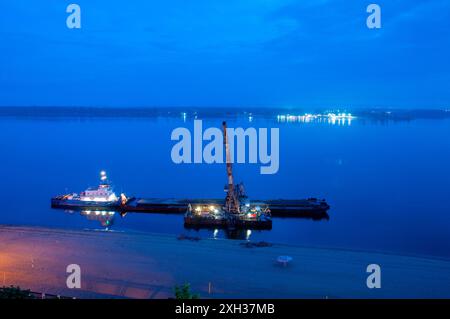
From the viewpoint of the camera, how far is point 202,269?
2117 centimetres

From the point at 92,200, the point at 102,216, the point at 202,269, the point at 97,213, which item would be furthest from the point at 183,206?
the point at 202,269

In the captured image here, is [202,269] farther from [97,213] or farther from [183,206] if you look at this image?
[97,213]

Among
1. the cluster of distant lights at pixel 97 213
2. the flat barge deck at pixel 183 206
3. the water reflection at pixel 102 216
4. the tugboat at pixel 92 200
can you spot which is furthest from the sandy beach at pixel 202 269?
the tugboat at pixel 92 200

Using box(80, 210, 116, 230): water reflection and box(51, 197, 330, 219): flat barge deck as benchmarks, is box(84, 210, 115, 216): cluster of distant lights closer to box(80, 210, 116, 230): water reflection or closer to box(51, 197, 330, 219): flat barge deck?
box(80, 210, 116, 230): water reflection

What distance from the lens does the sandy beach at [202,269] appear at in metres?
18.6

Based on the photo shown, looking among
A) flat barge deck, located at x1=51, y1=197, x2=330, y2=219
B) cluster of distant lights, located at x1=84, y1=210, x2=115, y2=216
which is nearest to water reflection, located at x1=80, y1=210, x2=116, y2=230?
cluster of distant lights, located at x1=84, y1=210, x2=115, y2=216

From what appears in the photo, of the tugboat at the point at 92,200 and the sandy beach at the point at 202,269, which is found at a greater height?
the tugboat at the point at 92,200

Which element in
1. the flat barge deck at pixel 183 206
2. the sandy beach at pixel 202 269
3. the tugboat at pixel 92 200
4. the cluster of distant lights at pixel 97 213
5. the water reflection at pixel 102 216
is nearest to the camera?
the sandy beach at pixel 202 269

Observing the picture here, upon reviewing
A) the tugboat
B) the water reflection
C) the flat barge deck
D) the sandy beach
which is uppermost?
the tugboat

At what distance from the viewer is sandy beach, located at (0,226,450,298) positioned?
18.6 meters

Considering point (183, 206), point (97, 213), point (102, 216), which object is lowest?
point (102, 216)

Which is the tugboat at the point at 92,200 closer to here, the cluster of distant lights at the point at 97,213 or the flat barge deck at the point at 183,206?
the flat barge deck at the point at 183,206

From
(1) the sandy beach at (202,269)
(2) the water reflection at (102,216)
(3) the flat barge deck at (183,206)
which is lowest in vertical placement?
(1) the sandy beach at (202,269)
